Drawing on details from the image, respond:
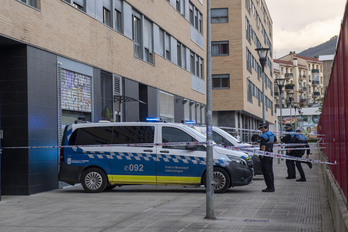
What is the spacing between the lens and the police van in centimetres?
1254

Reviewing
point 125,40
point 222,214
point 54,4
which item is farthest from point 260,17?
point 222,214

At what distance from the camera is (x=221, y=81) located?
43.7m

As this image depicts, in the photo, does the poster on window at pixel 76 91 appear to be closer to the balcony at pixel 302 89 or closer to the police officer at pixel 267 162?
the police officer at pixel 267 162


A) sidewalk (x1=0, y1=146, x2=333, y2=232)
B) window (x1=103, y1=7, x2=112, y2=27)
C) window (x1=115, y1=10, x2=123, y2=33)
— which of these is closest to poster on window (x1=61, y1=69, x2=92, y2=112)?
window (x1=103, y1=7, x2=112, y2=27)

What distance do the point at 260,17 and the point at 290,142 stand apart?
4645cm

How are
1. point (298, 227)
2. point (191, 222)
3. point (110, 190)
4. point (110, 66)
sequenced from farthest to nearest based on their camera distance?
point (110, 66) → point (110, 190) → point (191, 222) → point (298, 227)

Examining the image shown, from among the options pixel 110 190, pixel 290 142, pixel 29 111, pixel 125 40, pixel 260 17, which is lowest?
pixel 110 190

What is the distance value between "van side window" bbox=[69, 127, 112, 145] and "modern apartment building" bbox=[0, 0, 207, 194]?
112 cm

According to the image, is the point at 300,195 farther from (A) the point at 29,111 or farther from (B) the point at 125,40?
(B) the point at 125,40

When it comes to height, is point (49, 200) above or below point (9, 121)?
below

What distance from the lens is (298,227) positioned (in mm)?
7574

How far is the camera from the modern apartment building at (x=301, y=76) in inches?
4988

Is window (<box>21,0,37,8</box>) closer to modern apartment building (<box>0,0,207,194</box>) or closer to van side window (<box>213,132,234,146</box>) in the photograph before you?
modern apartment building (<box>0,0,207,194</box>)

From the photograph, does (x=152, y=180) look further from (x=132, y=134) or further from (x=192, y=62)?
(x=192, y=62)
